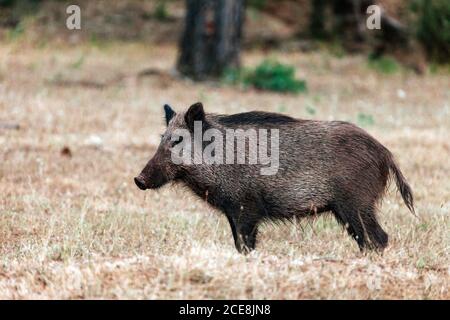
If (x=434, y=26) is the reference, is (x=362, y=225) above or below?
below

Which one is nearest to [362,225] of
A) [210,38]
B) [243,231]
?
[243,231]

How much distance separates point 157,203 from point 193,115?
219 cm

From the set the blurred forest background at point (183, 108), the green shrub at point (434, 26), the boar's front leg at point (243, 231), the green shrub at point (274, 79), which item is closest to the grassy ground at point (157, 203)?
the blurred forest background at point (183, 108)

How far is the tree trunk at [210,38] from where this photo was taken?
16.0 m

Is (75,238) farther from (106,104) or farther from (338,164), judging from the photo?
(106,104)

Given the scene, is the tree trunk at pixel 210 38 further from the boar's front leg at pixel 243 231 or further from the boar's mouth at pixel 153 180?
the boar's front leg at pixel 243 231

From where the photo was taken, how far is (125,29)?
22234 mm

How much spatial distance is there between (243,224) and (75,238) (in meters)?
1.13

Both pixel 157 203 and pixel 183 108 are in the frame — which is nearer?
pixel 157 203

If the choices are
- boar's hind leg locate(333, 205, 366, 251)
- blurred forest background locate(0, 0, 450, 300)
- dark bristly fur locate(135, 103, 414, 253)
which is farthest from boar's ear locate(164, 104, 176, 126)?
boar's hind leg locate(333, 205, 366, 251)

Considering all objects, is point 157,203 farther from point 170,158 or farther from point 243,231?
point 243,231

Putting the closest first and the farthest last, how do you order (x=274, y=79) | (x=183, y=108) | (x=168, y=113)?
(x=168, y=113) < (x=183, y=108) < (x=274, y=79)

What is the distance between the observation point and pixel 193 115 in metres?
6.39

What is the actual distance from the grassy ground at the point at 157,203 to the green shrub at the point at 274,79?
34 cm
